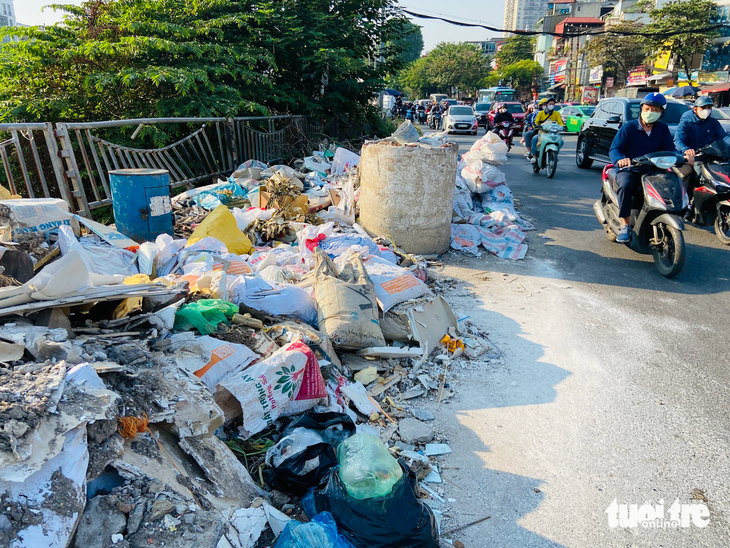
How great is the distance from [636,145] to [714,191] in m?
1.14

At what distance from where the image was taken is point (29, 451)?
5.62ft

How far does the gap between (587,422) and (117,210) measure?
4793 millimetres

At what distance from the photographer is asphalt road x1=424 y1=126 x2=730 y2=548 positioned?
2447 millimetres

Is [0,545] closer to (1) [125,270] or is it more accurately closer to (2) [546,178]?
(1) [125,270]

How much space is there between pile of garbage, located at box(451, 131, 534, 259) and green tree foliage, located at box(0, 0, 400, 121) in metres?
4.22

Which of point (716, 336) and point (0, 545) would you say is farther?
point (716, 336)

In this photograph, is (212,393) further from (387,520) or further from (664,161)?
(664,161)

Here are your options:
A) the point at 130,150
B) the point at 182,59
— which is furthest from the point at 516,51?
the point at 130,150

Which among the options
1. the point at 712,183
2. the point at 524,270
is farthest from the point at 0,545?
the point at 712,183

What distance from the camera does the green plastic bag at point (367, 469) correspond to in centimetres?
209

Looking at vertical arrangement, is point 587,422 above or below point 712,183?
below

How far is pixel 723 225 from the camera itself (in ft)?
21.3

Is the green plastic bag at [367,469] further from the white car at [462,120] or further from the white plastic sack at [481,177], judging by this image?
the white car at [462,120]

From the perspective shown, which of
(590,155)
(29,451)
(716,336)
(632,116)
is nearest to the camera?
(29,451)
